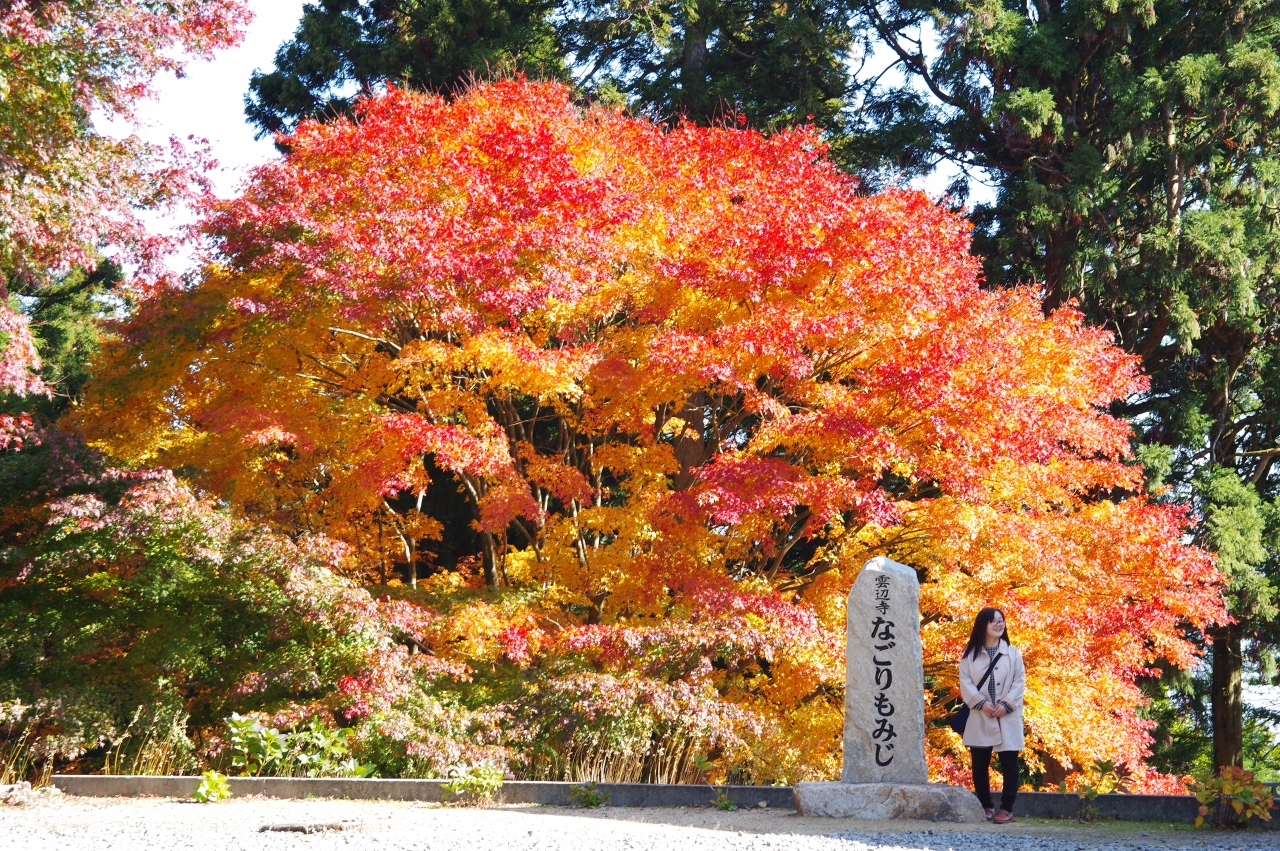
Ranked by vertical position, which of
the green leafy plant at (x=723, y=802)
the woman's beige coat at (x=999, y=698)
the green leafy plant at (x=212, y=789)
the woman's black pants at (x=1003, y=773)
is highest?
the woman's beige coat at (x=999, y=698)

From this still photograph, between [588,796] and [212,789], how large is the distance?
2329 millimetres

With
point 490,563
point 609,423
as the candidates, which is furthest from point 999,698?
point 490,563

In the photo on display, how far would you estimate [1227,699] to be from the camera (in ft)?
46.1

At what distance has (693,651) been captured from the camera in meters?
8.31

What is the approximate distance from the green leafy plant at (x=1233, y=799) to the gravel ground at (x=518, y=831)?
0.12 meters

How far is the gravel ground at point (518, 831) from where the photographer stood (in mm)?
4949

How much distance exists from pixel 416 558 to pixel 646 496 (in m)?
4.37

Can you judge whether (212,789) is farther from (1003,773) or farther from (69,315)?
(69,315)

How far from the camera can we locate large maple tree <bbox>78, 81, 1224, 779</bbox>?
909cm

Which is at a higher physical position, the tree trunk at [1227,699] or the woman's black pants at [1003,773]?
the tree trunk at [1227,699]

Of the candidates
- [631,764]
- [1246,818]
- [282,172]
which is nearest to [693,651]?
[631,764]

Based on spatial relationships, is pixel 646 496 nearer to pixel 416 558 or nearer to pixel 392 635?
pixel 392 635

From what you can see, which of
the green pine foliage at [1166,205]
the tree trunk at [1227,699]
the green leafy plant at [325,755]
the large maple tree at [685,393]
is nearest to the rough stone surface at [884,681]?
the large maple tree at [685,393]

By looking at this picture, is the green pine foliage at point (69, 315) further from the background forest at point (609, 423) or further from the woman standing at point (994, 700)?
the woman standing at point (994, 700)
